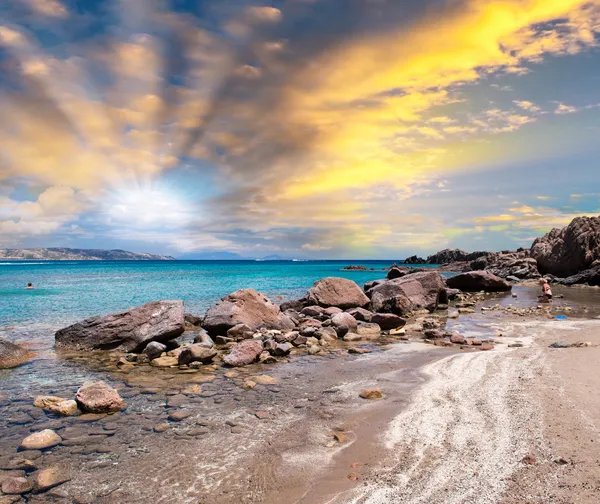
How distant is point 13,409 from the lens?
24.9 feet

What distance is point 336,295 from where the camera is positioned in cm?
2206

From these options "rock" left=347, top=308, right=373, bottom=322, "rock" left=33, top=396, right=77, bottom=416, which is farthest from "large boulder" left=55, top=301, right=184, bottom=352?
"rock" left=347, top=308, right=373, bottom=322

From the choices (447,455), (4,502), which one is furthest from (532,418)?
(4,502)

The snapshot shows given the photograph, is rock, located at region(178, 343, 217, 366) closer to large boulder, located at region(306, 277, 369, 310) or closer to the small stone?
the small stone

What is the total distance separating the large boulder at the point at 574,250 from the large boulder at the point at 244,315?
43.3m

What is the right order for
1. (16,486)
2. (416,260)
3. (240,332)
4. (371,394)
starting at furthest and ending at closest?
(416,260)
(240,332)
(371,394)
(16,486)

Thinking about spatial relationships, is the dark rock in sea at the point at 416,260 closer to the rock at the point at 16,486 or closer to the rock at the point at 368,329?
the rock at the point at 368,329

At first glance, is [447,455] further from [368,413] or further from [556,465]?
[368,413]

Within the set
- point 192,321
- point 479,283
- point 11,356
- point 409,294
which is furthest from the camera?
point 479,283

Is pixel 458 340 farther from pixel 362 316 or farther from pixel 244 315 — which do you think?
pixel 244 315

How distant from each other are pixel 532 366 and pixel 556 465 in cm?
522

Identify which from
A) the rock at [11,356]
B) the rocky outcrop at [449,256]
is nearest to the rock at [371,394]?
the rock at [11,356]

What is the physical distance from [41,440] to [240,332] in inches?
363

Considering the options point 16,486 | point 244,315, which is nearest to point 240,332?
point 244,315
